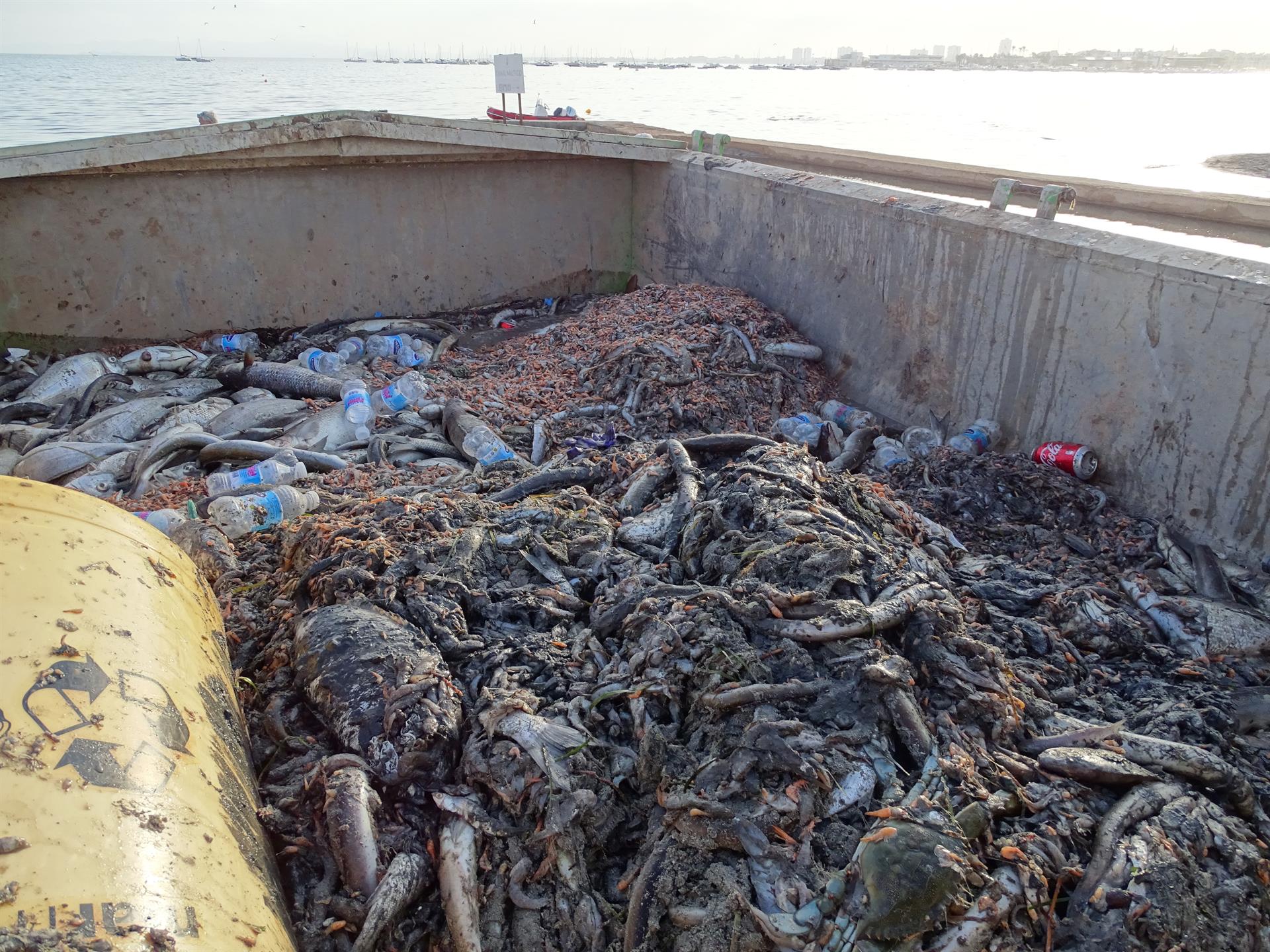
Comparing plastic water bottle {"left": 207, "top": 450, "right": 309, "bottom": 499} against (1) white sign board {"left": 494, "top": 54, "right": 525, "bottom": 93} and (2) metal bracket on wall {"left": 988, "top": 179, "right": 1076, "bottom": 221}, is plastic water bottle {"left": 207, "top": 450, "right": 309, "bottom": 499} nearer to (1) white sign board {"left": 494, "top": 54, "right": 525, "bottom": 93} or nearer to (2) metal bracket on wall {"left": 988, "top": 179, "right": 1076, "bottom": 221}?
(2) metal bracket on wall {"left": 988, "top": 179, "right": 1076, "bottom": 221}

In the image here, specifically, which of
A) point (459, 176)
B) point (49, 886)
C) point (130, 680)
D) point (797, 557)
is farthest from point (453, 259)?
point (49, 886)

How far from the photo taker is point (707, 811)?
2652 millimetres

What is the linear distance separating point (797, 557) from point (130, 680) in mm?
2503

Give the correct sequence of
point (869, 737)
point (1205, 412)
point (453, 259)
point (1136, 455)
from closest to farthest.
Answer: point (869, 737) → point (1205, 412) → point (1136, 455) → point (453, 259)

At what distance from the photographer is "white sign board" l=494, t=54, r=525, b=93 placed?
31.0 ft

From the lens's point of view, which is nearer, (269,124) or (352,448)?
(352,448)

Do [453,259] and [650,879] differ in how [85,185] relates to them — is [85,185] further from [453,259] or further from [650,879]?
[650,879]

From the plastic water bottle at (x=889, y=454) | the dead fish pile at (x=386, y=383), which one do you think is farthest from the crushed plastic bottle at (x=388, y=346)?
the plastic water bottle at (x=889, y=454)

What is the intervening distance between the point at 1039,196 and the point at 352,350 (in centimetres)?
647

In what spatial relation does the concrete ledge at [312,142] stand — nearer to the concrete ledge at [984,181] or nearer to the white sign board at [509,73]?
the white sign board at [509,73]

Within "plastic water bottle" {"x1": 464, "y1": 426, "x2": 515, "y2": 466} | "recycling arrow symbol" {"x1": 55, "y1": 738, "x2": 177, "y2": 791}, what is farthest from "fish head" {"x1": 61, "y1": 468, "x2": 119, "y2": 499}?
"recycling arrow symbol" {"x1": 55, "y1": 738, "x2": 177, "y2": 791}

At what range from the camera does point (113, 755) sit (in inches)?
83.7

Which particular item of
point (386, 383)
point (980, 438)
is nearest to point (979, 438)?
point (980, 438)

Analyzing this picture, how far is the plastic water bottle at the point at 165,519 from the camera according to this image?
4.56m
